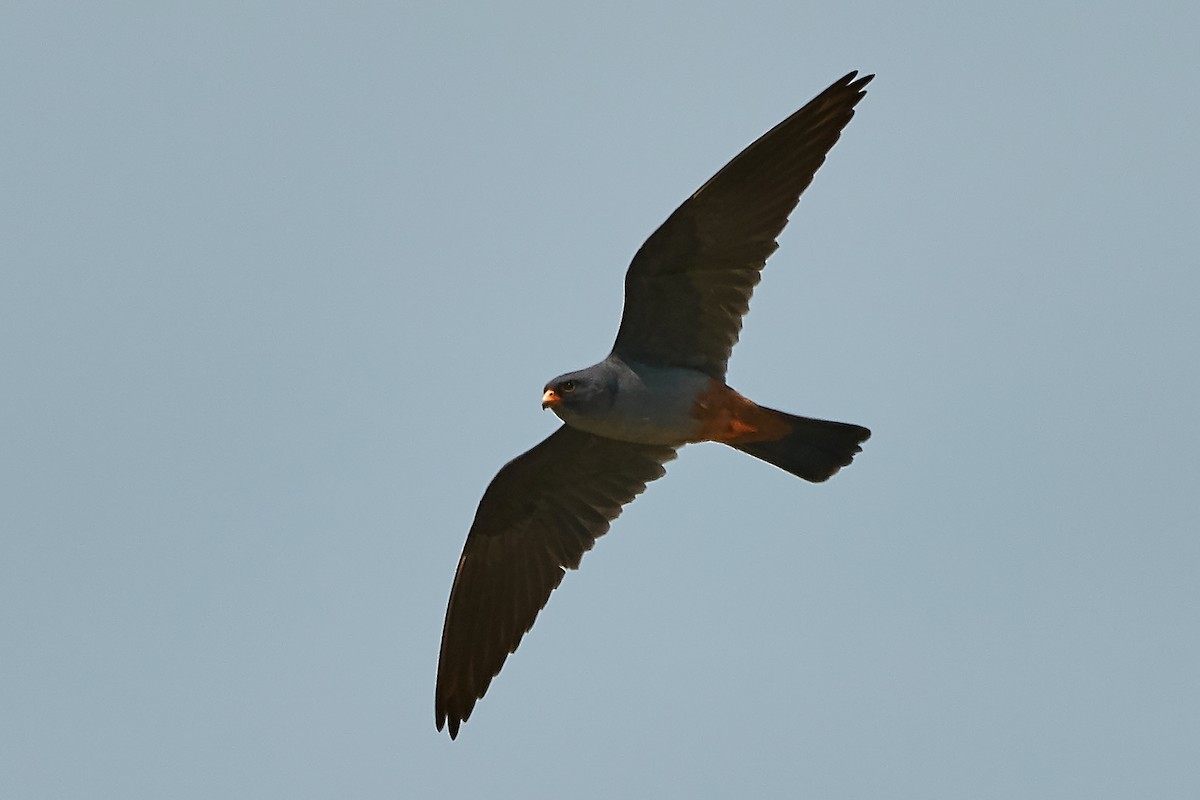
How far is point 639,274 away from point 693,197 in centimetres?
66

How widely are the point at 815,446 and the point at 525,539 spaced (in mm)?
2378

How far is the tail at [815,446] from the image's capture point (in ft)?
40.7

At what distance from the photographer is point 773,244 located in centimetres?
1166

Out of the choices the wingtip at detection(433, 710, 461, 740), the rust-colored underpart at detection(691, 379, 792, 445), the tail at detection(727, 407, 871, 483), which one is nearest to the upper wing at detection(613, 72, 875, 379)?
the rust-colored underpart at detection(691, 379, 792, 445)

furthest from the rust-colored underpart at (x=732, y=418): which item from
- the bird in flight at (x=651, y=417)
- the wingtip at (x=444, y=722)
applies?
the wingtip at (x=444, y=722)

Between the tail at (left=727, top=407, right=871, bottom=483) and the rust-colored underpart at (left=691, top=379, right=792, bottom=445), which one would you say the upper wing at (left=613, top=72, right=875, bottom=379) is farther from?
the tail at (left=727, top=407, right=871, bottom=483)

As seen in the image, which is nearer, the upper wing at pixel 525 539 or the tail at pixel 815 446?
the tail at pixel 815 446

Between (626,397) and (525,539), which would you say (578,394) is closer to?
(626,397)

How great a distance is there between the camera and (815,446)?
1248 cm

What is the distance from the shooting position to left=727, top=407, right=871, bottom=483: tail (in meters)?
12.4

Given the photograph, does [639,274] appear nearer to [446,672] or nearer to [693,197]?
[693,197]

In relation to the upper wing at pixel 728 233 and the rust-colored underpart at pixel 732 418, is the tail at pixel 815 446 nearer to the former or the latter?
the rust-colored underpart at pixel 732 418

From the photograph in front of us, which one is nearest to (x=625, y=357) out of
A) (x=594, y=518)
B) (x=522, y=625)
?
(x=594, y=518)

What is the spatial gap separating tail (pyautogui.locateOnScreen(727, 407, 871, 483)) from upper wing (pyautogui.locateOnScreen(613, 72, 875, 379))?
1.05 meters
